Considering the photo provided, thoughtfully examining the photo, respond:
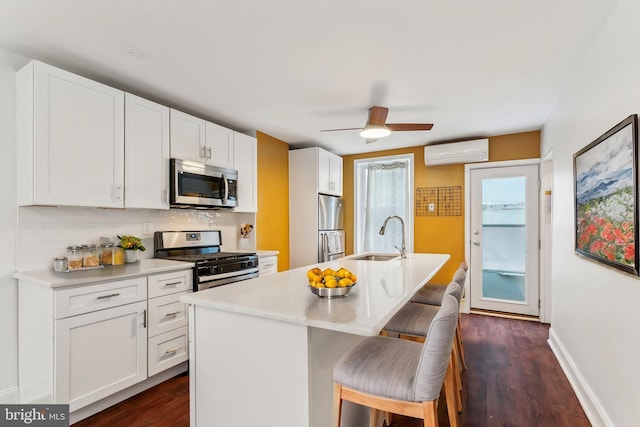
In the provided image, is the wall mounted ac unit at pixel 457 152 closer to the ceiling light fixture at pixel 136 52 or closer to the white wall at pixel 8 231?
Answer: the ceiling light fixture at pixel 136 52

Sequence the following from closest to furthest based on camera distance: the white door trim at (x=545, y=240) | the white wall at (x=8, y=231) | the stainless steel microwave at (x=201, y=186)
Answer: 1. the white wall at (x=8, y=231)
2. the stainless steel microwave at (x=201, y=186)
3. the white door trim at (x=545, y=240)

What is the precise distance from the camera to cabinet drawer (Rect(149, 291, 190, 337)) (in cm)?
245

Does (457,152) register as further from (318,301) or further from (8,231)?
(8,231)

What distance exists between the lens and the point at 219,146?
3.45 m

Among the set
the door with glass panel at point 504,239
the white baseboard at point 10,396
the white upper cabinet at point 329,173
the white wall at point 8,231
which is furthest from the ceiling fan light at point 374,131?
the white baseboard at point 10,396

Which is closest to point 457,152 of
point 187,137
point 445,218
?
point 445,218

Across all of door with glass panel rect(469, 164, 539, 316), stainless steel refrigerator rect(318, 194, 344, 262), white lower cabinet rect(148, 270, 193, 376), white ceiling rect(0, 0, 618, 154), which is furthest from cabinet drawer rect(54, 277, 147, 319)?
door with glass panel rect(469, 164, 539, 316)

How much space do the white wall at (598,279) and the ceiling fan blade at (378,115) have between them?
1.39 meters

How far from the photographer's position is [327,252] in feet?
15.4

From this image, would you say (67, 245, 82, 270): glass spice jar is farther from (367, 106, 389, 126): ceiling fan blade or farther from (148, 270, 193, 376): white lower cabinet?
(367, 106, 389, 126): ceiling fan blade

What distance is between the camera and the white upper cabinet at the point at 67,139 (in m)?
2.12

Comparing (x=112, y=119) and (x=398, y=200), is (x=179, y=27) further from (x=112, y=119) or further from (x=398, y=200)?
(x=398, y=200)

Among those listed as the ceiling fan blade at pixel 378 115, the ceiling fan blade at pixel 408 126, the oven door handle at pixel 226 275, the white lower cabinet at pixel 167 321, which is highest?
the ceiling fan blade at pixel 378 115

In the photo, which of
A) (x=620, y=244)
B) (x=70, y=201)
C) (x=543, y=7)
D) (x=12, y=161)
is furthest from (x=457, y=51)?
(x=12, y=161)
